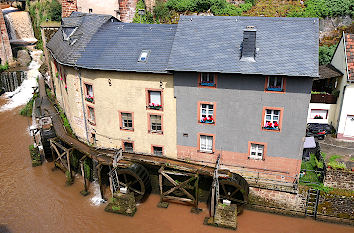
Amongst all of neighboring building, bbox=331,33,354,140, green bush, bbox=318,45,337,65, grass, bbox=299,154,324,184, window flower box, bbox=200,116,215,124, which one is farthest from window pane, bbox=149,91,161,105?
green bush, bbox=318,45,337,65

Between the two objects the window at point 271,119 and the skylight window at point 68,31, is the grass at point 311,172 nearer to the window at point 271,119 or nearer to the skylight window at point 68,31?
the window at point 271,119

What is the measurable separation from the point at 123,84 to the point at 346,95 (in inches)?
643

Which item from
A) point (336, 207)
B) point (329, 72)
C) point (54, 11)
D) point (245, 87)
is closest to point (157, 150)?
point (245, 87)

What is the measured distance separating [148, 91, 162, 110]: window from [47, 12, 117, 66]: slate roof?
602cm

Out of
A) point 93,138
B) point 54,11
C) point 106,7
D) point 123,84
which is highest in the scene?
point 106,7

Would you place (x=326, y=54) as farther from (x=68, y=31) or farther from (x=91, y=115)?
(x=68, y=31)

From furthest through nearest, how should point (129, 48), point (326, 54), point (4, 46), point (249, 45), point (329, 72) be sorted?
1. point (4, 46)
2. point (326, 54)
3. point (329, 72)
4. point (129, 48)
5. point (249, 45)

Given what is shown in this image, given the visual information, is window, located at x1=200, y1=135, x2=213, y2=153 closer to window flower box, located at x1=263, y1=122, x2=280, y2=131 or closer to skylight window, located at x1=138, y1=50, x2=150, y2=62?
window flower box, located at x1=263, y1=122, x2=280, y2=131

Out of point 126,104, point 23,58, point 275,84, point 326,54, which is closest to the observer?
point 275,84

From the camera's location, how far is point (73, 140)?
2366cm

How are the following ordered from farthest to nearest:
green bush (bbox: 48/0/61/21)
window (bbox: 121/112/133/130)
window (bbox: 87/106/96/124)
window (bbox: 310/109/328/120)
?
green bush (bbox: 48/0/61/21) → window (bbox: 310/109/328/120) → window (bbox: 87/106/96/124) → window (bbox: 121/112/133/130)

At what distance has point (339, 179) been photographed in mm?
18625

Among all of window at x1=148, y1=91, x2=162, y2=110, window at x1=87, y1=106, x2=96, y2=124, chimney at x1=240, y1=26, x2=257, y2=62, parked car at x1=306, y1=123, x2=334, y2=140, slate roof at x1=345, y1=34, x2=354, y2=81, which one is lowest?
parked car at x1=306, y1=123, x2=334, y2=140

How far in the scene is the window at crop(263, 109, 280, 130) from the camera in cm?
1872
